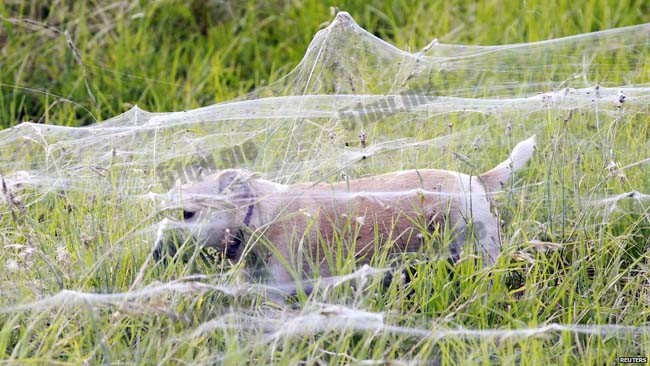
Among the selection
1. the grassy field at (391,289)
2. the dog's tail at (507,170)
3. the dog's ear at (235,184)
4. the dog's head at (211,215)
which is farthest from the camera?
the dog's tail at (507,170)

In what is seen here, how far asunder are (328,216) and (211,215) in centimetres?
42

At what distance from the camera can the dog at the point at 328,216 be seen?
10.7 ft

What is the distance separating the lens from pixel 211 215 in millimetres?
3266

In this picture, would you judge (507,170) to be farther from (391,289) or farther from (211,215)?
(211,215)

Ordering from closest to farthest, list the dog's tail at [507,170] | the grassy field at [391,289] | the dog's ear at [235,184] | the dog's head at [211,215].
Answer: the grassy field at [391,289]
the dog's head at [211,215]
the dog's ear at [235,184]
the dog's tail at [507,170]

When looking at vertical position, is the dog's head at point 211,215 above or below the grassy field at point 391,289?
above

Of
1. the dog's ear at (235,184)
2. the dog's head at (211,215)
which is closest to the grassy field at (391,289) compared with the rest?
the dog's head at (211,215)

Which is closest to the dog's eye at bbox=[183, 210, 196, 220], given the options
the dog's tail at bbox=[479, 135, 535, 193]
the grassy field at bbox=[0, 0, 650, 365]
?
the grassy field at bbox=[0, 0, 650, 365]

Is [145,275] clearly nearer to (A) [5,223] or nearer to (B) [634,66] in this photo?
(A) [5,223]

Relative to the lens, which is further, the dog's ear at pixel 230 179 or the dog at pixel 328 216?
the dog's ear at pixel 230 179

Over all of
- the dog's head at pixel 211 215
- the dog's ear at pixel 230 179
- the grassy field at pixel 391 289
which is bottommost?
the grassy field at pixel 391 289

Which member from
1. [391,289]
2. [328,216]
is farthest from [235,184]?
[391,289]

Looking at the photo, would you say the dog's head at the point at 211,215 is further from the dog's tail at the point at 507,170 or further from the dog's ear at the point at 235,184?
the dog's tail at the point at 507,170

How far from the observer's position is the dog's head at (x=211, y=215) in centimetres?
319
